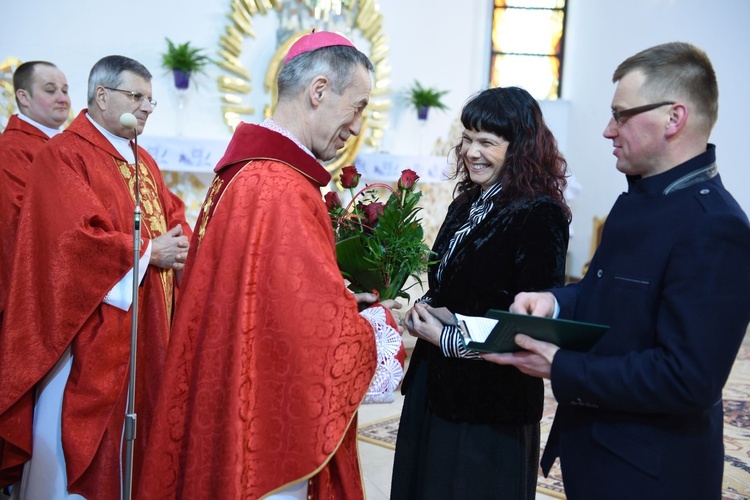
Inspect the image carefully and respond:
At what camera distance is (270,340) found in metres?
1.83

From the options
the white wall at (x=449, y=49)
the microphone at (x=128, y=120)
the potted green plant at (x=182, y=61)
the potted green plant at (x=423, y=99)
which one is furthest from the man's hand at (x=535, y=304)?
the potted green plant at (x=423, y=99)

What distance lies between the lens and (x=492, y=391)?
2355 mm

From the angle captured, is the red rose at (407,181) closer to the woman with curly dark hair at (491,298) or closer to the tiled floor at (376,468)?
the woman with curly dark hair at (491,298)

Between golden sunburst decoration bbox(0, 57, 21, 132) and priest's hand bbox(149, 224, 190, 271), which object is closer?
priest's hand bbox(149, 224, 190, 271)

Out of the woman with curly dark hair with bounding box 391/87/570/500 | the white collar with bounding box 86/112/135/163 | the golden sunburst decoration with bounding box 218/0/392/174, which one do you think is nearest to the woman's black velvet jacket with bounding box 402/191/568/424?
the woman with curly dark hair with bounding box 391/87/570/500

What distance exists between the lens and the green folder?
162 cm

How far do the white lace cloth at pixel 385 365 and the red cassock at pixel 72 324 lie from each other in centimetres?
144

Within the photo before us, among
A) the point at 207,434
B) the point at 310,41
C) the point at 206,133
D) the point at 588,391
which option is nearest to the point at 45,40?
the point at 206,133

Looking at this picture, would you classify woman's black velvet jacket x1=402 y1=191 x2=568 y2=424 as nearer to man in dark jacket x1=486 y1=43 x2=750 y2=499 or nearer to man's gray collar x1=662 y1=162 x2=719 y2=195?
man in dark jacket x1=486 y1=43 x2=750 y2=499

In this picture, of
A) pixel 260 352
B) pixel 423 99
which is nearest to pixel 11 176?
pixel 260 352

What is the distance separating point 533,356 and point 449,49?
29.8 feet

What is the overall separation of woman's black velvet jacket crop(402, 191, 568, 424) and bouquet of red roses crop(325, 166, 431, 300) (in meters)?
0.18

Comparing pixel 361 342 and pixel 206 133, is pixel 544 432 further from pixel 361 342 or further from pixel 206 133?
pixel 206 133

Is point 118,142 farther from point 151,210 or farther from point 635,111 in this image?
point 635,111
